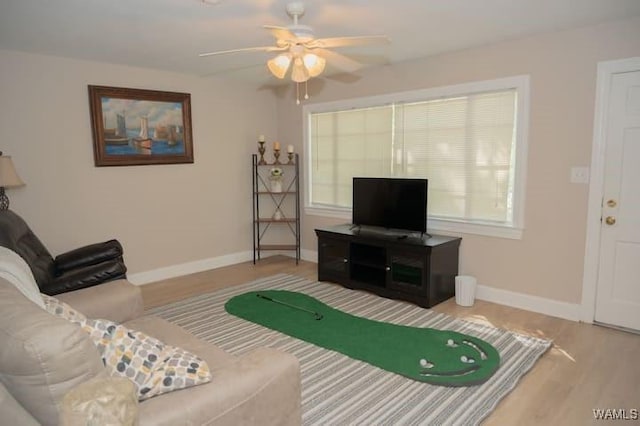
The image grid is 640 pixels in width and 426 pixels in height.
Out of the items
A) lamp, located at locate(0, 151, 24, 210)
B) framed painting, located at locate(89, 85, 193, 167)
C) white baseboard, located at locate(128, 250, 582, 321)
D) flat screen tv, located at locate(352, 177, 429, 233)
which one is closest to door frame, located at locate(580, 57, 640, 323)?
white baseboard, located at locate(128, 250, 582, 321)

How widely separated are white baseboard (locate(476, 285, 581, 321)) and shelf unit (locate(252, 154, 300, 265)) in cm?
252

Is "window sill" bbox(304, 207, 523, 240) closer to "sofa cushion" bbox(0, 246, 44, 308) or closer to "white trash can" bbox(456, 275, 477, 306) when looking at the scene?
"white trash can" bbox(456, 275, 477, 306)

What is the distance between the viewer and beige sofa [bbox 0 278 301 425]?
1.10 metres

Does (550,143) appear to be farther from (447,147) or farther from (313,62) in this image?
(313,62)

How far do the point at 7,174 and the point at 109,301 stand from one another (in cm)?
187

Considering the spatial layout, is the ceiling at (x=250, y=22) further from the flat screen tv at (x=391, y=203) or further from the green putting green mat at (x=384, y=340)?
the green putting green mat at (x=384, y=340)

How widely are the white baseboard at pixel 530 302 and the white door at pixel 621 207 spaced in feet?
0.77

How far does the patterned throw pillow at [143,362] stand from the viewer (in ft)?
4.57

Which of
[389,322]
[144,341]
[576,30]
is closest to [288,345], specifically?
[389,322]

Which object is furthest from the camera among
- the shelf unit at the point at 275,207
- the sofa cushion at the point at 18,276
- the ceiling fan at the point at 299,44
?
the shelf unit at the point at 275,207

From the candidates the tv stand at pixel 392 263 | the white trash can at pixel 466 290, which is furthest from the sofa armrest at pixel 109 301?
the white trash can at pixel 466 290

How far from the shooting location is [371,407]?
2357 millimetres

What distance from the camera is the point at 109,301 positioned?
2.45 metres


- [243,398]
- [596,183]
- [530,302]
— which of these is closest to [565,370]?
[530,302]
